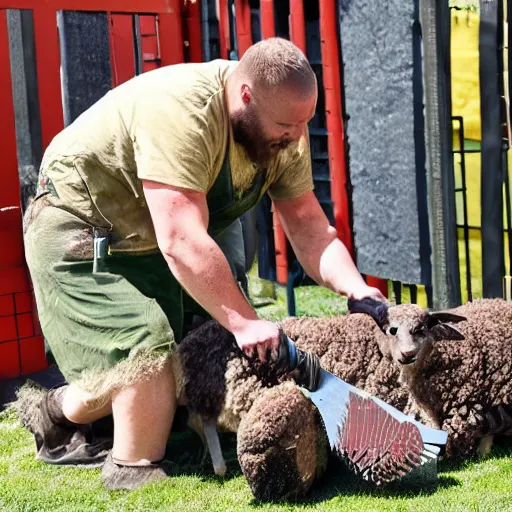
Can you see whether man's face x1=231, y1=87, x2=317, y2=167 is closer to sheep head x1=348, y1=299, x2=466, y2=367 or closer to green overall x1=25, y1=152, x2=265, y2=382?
green overall x1=25, y1=152, x2=265, y2=382

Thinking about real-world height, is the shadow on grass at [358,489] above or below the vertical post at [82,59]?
below

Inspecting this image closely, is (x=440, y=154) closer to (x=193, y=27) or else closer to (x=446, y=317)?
(x=446, y=317)

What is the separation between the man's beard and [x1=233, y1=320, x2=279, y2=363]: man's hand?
68 centimetres

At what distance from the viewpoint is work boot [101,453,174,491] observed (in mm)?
4027

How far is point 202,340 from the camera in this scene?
4.16 meters

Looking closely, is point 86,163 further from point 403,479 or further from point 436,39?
point 436,39

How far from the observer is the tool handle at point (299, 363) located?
3.58 meters

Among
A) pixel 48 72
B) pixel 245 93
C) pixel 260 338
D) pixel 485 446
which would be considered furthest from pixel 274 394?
pixel 48 72

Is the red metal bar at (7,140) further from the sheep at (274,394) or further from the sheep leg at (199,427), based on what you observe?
the sheep leg at (199,427)

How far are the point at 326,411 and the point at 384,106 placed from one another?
2.34 metres

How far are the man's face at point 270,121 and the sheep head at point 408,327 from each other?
71cm

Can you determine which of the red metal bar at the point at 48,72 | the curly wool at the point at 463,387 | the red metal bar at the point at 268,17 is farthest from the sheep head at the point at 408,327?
the red metal bar at the point at 268,17

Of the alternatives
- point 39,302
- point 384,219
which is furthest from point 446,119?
point 39,302

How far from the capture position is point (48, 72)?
5781 mm
